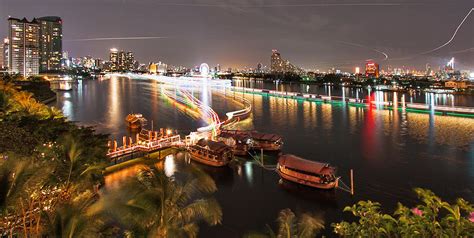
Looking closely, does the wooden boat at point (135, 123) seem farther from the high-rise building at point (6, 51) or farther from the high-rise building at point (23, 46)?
the high-rise building at point (6, 51)

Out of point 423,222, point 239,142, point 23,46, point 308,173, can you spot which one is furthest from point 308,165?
point 23,46

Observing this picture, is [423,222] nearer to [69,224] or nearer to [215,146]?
[69,224]

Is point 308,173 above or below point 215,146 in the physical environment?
below

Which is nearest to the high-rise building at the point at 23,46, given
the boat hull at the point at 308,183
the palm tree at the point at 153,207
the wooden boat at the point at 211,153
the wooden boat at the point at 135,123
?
the wooden boat at the point at 135,123

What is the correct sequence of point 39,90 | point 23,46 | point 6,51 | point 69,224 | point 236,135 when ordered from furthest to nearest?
point 6,51 < point 23,46 < point 39,90 < point 236,135 < point 69,224

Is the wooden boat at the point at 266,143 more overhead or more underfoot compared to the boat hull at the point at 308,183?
more overhead

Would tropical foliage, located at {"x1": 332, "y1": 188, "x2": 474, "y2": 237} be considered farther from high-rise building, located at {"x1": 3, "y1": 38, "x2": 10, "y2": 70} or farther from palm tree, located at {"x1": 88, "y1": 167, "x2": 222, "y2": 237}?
high-rise building, located at {"x1": 3, "y1": 38, "x2": 10, "y2": 70}
